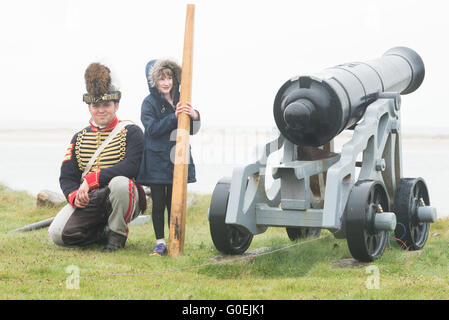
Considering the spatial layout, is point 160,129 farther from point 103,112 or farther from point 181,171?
point 103,112

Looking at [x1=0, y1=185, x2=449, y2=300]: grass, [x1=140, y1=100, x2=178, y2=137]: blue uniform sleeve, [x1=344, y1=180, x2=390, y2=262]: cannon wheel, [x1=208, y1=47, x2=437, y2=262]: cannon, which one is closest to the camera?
[x1=0, y1=185, x2=449, y2=300]: grass

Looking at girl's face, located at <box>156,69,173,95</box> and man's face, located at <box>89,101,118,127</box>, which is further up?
girl's face, located at <box>156,69,173,95</box>

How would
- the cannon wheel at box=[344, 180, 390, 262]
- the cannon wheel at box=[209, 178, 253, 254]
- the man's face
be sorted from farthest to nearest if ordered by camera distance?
1. the man's face
2. the cannon wheel at box=[209, 178, 253, 254]
3. the cannon wheel at box=[344, 180, 390, 262]

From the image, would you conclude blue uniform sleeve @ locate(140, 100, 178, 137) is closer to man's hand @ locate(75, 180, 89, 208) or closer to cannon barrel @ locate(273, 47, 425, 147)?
man's hand @ locate(75, 180, 89, 208)

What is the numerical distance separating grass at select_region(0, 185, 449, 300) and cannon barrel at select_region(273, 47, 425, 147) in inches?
44.3

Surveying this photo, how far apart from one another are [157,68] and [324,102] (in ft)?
5.42

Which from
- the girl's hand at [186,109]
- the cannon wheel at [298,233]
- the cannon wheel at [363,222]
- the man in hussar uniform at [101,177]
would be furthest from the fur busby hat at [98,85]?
the cannon wheel at [363,222]

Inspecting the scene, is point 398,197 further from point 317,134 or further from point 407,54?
point 407,54

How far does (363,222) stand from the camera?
576 centimetres

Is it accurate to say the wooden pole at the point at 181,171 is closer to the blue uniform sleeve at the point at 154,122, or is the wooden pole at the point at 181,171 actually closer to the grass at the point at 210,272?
the blue uniform sleeve at the point at 154,122

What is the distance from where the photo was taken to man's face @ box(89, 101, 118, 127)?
7.02 m

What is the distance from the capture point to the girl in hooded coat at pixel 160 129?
265 inches

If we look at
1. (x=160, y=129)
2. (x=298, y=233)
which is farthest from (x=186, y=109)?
(x=298, y=233)

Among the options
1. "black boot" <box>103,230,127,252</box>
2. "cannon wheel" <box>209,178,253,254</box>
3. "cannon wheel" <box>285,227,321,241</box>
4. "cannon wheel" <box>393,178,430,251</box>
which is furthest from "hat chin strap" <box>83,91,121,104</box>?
"cannon wheel" <box>393,178,430,251</box>
